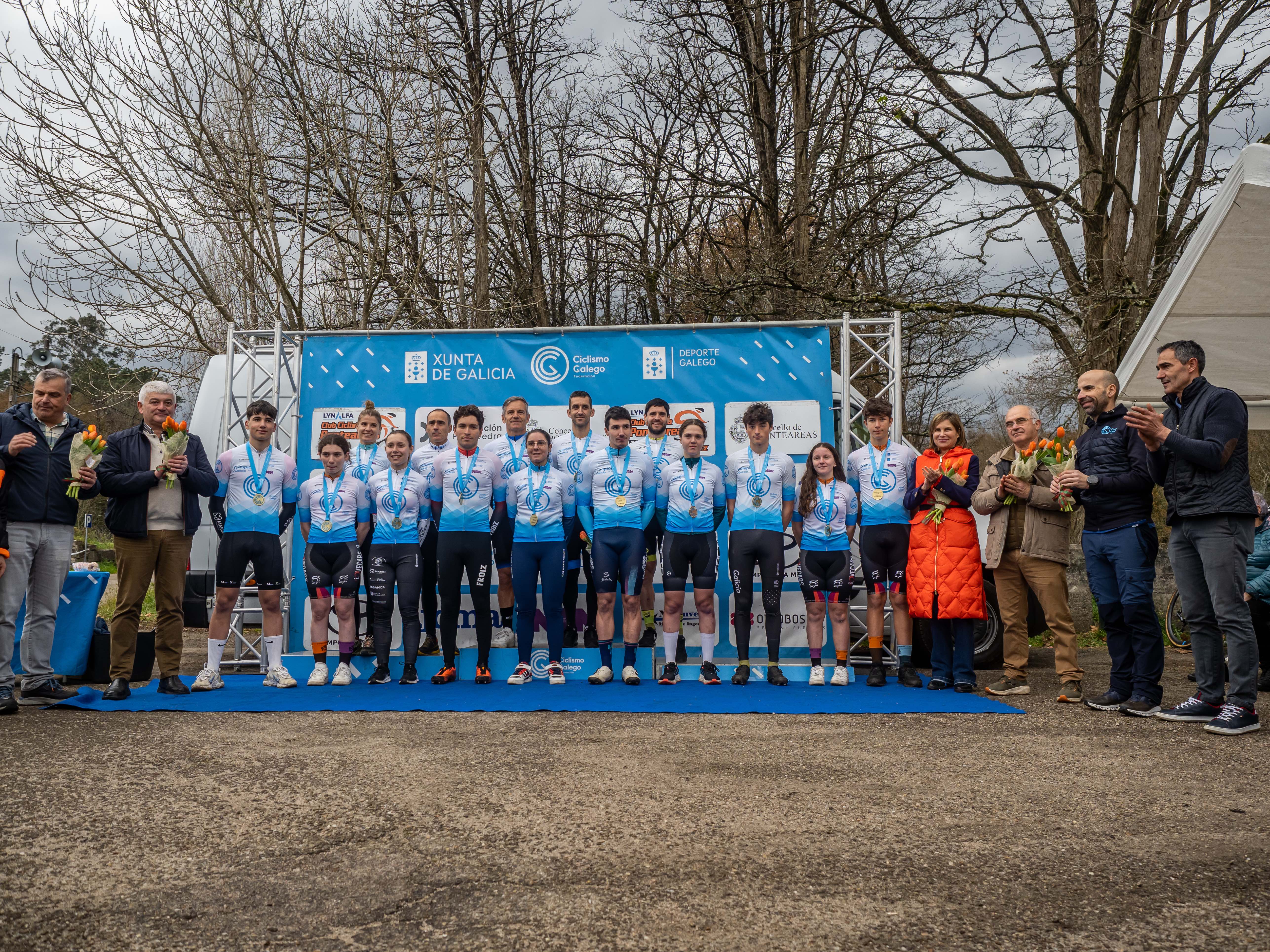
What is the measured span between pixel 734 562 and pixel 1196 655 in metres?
2.95

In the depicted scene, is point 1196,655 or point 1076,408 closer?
point 1196,655

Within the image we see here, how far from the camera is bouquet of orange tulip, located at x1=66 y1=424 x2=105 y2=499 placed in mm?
5457

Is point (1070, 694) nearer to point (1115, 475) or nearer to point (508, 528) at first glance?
point (1115, 475)

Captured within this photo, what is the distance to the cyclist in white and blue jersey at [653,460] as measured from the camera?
697 cm

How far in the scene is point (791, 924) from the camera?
2.32 meters

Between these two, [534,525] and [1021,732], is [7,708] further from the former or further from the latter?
[1021,732]

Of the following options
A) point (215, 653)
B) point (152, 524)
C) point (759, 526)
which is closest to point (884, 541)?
point (759, 526)

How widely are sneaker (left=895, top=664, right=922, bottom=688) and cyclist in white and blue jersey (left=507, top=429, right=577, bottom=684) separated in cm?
252

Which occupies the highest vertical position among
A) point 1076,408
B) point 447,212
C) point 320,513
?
point 447,212

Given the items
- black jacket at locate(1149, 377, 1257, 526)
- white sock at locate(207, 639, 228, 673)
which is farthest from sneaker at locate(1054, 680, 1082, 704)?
white sock at locate(207, 639, 228, 673)

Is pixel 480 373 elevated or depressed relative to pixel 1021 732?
elevated

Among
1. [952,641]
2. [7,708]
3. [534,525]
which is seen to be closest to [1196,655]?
[952,641]

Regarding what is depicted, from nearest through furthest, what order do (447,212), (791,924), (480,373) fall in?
(791,924), (480,373), (447,212)

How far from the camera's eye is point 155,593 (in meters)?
6.05
